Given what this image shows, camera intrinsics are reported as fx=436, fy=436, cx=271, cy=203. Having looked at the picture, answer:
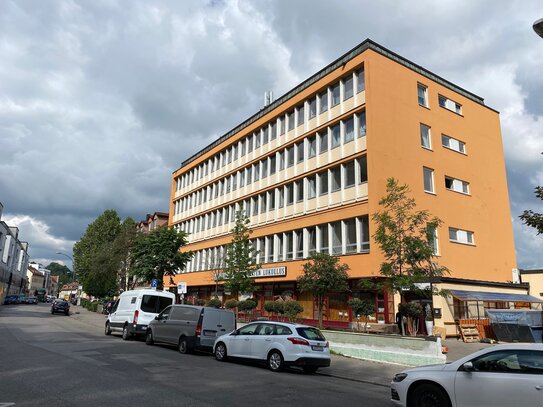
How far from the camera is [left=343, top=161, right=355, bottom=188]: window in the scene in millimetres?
26922

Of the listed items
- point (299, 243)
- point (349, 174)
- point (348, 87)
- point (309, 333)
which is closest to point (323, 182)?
point (349, 174)

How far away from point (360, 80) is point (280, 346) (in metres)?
19.9

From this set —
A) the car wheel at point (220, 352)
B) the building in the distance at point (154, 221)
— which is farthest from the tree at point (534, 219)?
the building in the distance at point (154, 221)

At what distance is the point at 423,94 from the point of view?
30.1 metres

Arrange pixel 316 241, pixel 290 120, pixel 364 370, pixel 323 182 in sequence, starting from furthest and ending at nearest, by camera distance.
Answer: pixel 290 120 → pixel 323 182 → pixel 316 241 → pixel 364 370

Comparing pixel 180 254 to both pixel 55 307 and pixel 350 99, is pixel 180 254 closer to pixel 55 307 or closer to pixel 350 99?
pixel 350 99

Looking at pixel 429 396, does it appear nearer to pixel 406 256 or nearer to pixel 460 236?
pixel 406 256

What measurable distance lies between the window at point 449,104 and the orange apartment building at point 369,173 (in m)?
0.09

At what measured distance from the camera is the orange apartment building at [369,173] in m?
25.7

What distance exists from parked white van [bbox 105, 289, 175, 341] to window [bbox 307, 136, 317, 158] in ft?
48.2

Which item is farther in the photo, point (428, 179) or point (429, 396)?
point (428, 179)

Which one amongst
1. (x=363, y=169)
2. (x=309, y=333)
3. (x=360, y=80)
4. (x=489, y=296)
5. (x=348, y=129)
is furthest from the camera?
(x=348, y=129)

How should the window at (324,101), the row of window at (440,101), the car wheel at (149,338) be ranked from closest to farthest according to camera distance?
the car wheel at (149,338)
the row of window at (440,101)
the window at (324,101)

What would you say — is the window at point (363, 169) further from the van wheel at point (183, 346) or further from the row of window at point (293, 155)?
the van wheel at point (183, 346)
